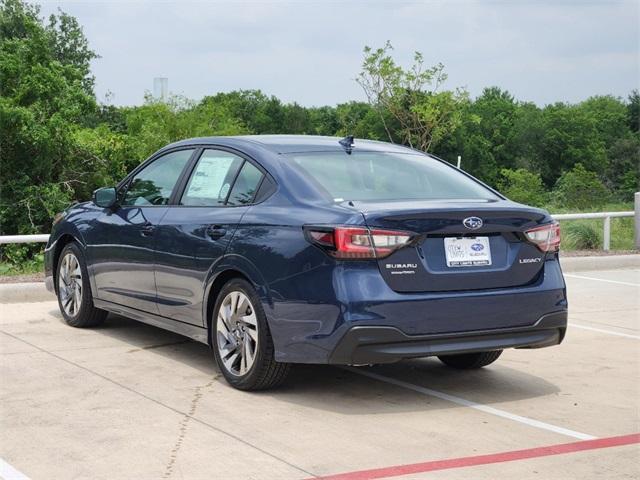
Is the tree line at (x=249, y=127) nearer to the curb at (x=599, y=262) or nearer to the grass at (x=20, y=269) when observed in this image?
the grass at (x=20, y=269)

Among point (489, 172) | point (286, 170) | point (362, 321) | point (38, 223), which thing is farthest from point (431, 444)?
point (489, 172)

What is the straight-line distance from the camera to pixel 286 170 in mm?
6707

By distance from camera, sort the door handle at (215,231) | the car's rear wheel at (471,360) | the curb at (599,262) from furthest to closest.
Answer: the curb at (599,262), the car's rear wheel at (471,360), the door handle at (215,231)

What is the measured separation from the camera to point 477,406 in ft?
21.1

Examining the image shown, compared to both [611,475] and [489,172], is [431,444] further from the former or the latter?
[489,172]

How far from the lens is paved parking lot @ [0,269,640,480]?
5074 millimetres

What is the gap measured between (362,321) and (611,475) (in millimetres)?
1630

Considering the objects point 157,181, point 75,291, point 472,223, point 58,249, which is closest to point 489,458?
point 472,223

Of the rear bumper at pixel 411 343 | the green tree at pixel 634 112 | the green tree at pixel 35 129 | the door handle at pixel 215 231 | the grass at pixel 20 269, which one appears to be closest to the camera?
the rear bumper at pixel 411 343

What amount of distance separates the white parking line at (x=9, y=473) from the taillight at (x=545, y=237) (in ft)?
11.0

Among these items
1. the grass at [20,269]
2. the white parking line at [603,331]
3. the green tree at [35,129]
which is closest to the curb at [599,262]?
the white parking line at [603,331]

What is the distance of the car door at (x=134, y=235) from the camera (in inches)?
303

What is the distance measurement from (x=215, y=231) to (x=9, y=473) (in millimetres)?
2444

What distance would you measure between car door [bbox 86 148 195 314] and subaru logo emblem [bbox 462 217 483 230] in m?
2.45
